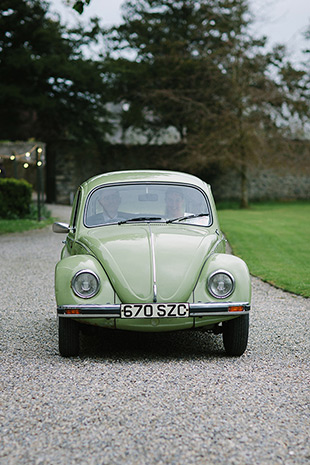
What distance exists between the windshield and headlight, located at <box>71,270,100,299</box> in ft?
3.09

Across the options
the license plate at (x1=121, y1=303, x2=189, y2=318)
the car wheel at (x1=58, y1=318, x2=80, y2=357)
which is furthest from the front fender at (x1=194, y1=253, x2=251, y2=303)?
the car wheel at (x1=58, y1=318, x2=80, y2=357)

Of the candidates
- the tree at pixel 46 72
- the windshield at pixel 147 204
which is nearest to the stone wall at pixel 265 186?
the tree at pixel 46 72

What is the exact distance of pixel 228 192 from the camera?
Result: 111 feet

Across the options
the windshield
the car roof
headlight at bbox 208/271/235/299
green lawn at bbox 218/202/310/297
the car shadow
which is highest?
the car roof

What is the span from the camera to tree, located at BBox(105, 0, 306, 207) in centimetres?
2802

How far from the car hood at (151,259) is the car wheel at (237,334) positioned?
0.47 m

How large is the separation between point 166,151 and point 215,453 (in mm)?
30465

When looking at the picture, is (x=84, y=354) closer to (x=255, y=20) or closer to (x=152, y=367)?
(x=152, y=367)

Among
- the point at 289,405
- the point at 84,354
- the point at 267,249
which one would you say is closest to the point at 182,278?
the point at 84,354

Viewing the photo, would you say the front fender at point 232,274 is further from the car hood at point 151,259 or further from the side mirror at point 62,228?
the side mirror at point 62,228

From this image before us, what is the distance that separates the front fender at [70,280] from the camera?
186 inches

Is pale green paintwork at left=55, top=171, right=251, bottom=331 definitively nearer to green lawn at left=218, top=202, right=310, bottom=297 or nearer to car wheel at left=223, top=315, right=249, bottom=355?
car wheel at left=223, top=315, right=249, bottom=355

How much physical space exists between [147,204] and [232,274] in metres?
1.35

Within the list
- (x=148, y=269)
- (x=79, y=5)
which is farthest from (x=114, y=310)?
(x=79, y=5)
